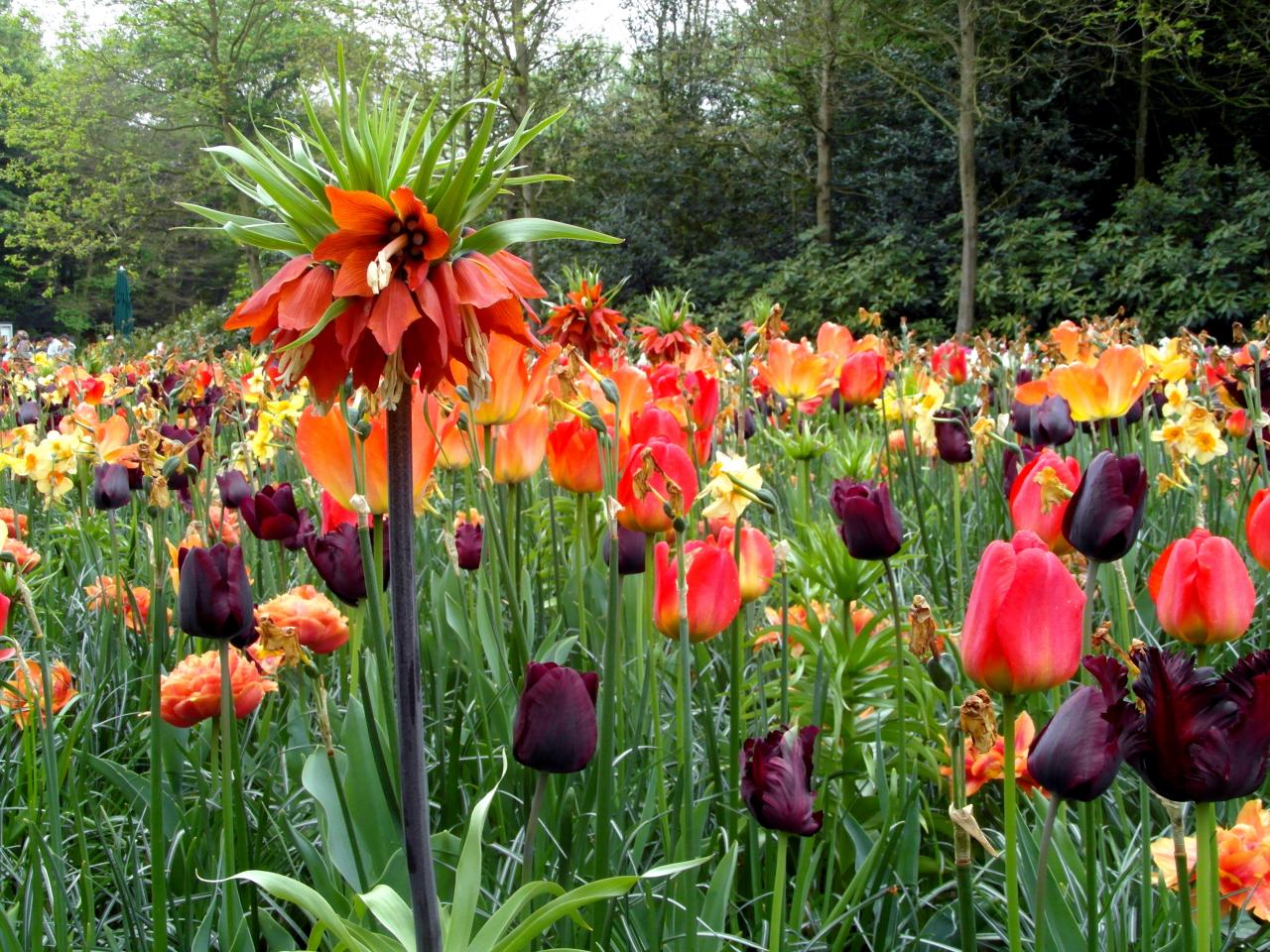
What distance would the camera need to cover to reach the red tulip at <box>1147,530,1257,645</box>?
99 cm

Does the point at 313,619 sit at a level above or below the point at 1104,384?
below

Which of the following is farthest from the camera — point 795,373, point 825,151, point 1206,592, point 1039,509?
point 825,151

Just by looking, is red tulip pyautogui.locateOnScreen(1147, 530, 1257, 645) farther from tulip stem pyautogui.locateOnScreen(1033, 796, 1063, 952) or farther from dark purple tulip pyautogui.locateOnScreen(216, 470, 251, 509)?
dark purple tulip pyautogui.locateOnScreen(216, 470, 251, 509)

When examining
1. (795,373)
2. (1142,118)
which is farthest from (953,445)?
(1142,118)

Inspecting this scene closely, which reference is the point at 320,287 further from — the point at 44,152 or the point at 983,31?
the point at 44,152

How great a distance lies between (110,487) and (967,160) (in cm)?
1270

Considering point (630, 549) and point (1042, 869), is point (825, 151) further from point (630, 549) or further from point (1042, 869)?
point (1042, 869)

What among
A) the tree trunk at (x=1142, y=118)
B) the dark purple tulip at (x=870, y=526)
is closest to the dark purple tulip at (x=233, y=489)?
the dark purple tulip at (x=870, y=526)

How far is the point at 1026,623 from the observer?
848 millimetres

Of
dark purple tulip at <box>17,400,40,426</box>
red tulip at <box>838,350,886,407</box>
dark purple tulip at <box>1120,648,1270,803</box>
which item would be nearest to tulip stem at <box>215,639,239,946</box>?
dark purple tulip at <box>1120,648,1270,803</box>

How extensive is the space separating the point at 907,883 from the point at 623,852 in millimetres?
332

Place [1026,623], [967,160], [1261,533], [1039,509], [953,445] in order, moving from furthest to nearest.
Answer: [967,160] < [953,445] < [1039,509] < [1261,533] < [1026,623]

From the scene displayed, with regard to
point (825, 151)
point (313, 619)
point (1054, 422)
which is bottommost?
point (313, 619)

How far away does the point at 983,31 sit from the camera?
14219mm
